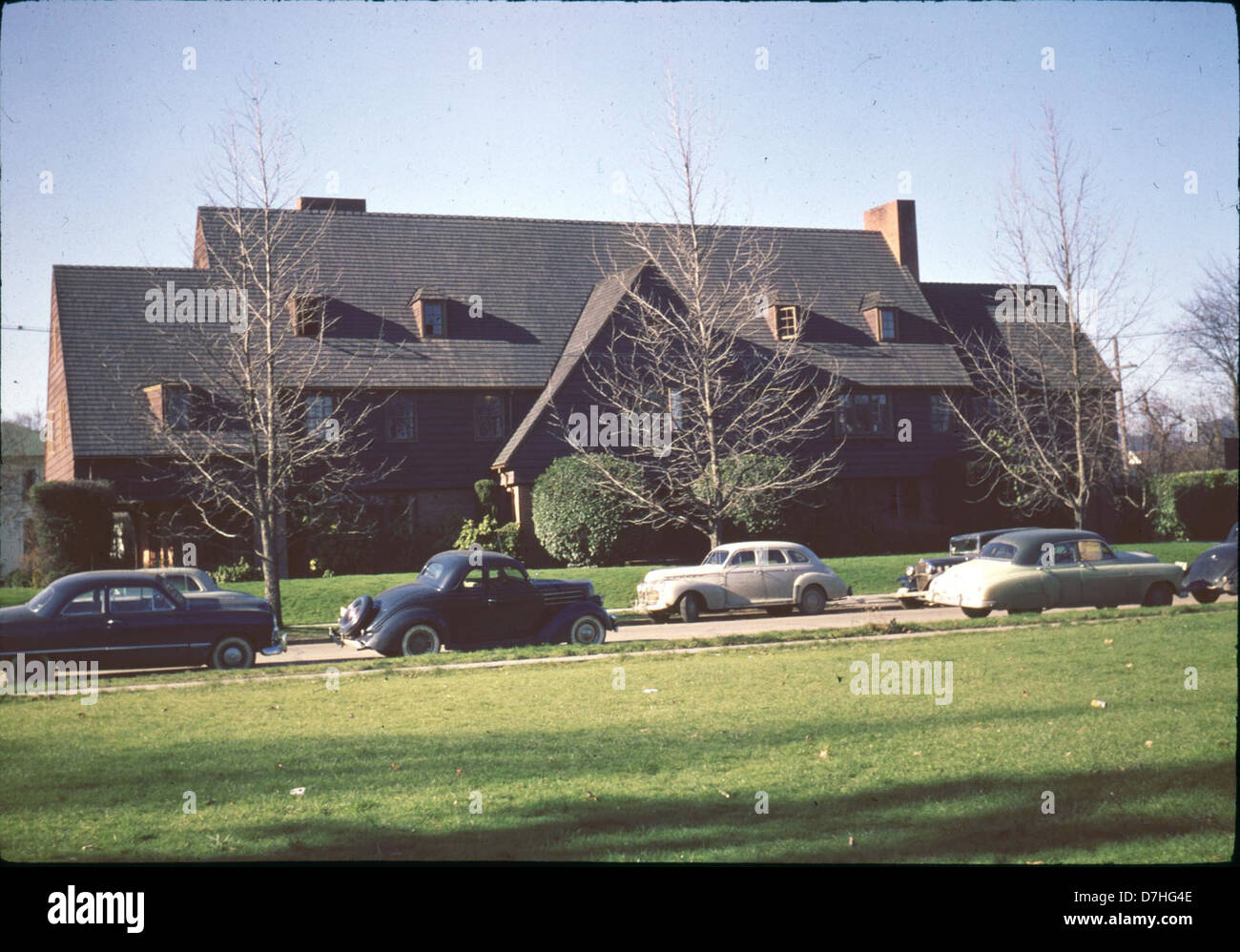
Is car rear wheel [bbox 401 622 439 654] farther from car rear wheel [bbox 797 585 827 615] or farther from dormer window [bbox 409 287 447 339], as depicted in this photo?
dormer window [bbox 409 287 447 339]

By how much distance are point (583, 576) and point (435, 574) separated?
33.4ft

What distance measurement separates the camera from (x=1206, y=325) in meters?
20.8

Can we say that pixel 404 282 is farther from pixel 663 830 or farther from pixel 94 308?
pixel 663 830

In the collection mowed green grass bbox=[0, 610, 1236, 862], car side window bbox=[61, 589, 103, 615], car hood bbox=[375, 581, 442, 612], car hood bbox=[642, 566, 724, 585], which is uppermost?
car side window bbox=[61, 589, 103, 615]

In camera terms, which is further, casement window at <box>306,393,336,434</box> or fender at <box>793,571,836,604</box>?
casement window at <box>306,393,336,434</box>

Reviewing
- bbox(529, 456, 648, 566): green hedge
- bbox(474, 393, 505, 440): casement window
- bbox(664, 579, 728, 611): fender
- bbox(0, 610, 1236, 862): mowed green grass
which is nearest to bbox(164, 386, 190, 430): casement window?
bbox(474, 393, 505, 440): casement window

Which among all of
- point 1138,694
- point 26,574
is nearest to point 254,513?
point 26,574

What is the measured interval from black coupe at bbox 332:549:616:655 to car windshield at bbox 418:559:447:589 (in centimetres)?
1

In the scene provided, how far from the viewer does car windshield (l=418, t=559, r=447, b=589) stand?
16.6m

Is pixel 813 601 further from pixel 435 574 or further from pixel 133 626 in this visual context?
pixel 133 626

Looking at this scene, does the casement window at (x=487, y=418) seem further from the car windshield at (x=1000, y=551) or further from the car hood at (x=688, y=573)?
the car windshield at (x=1000, y=551)

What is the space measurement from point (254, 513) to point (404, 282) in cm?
1384

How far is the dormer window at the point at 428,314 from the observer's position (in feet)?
111

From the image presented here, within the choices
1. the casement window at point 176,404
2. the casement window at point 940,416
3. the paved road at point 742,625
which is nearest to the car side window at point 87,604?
the paved road at point 742,625
